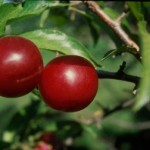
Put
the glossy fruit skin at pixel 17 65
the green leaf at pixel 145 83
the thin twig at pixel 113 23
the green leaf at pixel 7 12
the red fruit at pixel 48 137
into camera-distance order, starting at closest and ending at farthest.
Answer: the green leaf at pixel 145 83 < the glossy fruit skin at pixel 17 65 < the green leaf at pixel 7 12 < the thin twig at pixel 113 23 < the red fruit at pixel 48 137

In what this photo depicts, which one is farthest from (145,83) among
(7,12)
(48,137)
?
(48,137)

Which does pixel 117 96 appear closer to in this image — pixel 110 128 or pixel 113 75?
pixel 110 128

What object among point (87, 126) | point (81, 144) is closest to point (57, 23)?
point (87, 126)

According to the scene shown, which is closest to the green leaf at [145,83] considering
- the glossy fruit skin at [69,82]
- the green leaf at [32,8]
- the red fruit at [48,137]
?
the glossy fruit skin at [69,82]

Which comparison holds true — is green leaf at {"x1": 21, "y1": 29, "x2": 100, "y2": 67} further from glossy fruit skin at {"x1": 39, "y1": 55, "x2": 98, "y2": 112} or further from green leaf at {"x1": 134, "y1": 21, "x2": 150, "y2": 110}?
green leaf at {"x1": 134, "y1": 21, "x2": 150, "y2": 110}

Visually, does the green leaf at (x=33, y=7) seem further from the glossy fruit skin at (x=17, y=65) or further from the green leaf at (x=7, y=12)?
the glossy fruit skin at (x=17, y=65)
